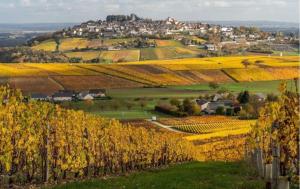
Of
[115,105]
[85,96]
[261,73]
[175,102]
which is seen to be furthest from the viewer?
[261,73]

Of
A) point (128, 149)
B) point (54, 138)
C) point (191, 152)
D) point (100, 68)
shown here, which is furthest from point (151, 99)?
point (54, 138)

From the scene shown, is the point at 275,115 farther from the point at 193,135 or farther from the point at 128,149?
the point at 193,135

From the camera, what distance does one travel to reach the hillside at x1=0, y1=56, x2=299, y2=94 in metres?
105

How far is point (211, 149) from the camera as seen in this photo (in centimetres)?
5275

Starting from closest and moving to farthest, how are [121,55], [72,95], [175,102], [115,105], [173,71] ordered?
1. [115,105]
2. [175,102]
3. [72,95]
4. [173,71]
5. [121,55]

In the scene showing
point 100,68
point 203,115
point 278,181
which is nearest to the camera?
point 278,181

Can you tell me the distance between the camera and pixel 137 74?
117000 millimetres

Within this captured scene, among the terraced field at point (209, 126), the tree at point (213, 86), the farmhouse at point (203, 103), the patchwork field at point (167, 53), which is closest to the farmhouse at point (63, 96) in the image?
the terraced field at point (209, 126)

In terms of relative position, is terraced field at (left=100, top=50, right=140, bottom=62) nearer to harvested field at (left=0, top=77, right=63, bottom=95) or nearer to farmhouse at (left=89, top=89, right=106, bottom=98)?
harvested field at (left=0, top=77, right=63, bottom=95)

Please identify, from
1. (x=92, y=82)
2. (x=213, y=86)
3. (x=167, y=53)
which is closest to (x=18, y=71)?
(x=92, y=82)

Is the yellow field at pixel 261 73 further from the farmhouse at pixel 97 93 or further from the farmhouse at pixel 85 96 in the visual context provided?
the farmhouse at pixel 85 96

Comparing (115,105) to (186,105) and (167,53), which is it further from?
(167,53)

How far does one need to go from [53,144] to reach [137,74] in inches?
3485

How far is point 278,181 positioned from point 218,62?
5070 inches
